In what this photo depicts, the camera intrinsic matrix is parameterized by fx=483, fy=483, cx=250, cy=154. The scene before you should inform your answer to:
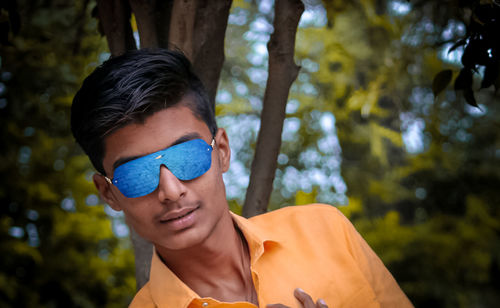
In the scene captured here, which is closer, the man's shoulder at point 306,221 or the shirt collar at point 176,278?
the shirt collar at point 176,278

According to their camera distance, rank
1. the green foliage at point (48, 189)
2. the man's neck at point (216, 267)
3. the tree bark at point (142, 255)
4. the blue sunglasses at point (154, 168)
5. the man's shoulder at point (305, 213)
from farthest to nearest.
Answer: the green foliage at point (48, 189)
the tree bark at point (142, 255)
the man's shoulder at point (305, 213)
the man's neck at point (216, 267)
the blue sunglasses at point (154, 168)

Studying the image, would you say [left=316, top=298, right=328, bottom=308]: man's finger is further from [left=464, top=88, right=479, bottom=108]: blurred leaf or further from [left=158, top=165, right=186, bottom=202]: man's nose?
[left=464, top=88, right=479, bottom=108]: blurred leaf

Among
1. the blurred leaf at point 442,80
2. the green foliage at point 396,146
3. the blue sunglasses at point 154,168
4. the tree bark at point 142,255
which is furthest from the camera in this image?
the green foliage at point 396,146

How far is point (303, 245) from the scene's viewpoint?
→ 5.98 ft

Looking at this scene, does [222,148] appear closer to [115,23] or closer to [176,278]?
[176,278]

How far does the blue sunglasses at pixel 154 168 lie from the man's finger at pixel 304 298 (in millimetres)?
534

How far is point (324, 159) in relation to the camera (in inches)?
272

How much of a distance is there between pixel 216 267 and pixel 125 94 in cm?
71

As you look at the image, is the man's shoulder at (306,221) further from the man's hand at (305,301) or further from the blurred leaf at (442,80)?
the blurred leaf at (442,80)

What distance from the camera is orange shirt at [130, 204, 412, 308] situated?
5.60ft

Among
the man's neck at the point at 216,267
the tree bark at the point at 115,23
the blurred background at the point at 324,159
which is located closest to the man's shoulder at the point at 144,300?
the man's neck at the point at 216,267

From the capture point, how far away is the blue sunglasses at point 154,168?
1616 mm

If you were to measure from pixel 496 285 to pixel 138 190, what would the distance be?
16.0ft

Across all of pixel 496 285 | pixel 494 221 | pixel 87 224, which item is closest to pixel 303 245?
pixel 87 224
